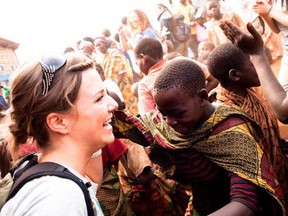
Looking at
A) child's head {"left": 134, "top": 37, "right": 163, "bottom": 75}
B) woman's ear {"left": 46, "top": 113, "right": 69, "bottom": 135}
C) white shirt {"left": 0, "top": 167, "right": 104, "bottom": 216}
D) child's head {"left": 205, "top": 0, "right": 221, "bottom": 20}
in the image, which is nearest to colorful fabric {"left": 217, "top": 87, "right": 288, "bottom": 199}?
woman's ear {"left": 46, "top": 113, "right": 69, "bottom": 135}

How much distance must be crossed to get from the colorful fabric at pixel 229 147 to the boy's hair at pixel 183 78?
0.53 ft

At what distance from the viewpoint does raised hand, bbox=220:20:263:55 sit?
157 cm

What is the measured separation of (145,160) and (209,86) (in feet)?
3.12

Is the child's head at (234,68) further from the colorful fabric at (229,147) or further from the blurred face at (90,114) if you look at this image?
the blurred face at (90,114)

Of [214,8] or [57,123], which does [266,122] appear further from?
[214,8]

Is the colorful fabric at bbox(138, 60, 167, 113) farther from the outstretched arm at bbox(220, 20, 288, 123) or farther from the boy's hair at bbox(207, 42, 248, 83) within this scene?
the outstretched arm at bbox(220, 20, 288, 123)

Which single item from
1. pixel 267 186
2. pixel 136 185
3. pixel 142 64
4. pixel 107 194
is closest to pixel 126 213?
pixel 107 194

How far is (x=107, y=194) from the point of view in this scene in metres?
1.93

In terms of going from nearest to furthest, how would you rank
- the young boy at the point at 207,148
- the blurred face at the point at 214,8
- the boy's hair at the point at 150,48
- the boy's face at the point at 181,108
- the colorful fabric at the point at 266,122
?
1. the young boy at the point at 207,148
2. the boy's face at the point at 181,108
3. the colorful fabric at the point at 266,122
4. the boy's hair at the point at 150,48
5. the blurred face at the point at 214,8

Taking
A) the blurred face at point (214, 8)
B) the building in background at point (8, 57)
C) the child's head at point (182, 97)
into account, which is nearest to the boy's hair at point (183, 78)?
the child's head at point (182, 97)

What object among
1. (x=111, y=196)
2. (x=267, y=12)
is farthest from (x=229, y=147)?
(x=267, y=12)

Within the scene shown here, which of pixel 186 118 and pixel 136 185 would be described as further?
pixel 136 185

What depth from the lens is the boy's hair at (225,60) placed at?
1780 millimetres

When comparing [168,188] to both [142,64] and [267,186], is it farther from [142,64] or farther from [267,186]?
[267,186]
